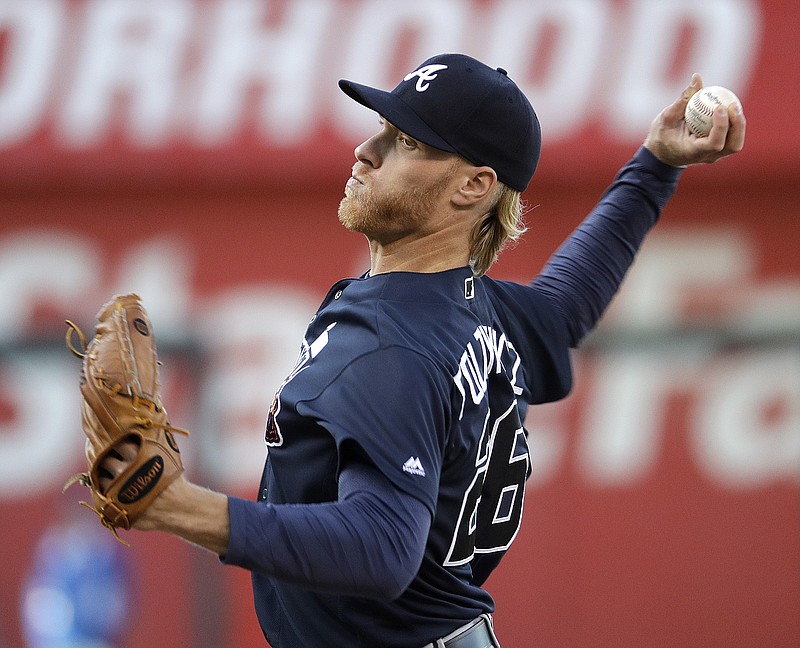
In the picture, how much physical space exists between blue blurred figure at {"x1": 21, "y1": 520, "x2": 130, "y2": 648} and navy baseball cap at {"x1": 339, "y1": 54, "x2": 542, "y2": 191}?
3780 millimetres

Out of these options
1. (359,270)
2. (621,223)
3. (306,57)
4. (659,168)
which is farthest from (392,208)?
(306,57)

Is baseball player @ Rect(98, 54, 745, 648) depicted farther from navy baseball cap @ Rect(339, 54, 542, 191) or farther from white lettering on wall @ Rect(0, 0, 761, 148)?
white lettering on wall @ Rect(0, 0, 761, 148)

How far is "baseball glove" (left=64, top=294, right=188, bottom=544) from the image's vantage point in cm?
181

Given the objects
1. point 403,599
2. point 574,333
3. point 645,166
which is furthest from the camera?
point 645,166

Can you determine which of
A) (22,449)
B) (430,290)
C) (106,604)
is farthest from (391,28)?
(430,290)

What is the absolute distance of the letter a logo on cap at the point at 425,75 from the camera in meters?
A: 2.29

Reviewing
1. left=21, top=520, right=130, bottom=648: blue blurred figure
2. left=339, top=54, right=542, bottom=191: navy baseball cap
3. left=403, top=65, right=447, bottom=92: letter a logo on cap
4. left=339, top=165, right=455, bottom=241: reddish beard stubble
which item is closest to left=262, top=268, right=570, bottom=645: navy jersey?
left=339, top=165, right=455, bottom=241: reddish beard stubble

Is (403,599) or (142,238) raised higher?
(142,238)

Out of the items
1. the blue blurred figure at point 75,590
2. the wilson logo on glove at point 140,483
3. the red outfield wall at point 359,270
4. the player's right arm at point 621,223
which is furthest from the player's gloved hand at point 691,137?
the blue blurred figure at point 75,590

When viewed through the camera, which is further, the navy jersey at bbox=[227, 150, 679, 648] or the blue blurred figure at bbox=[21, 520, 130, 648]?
the blue blurred figure at bbox=[21, 520, 130, 648]

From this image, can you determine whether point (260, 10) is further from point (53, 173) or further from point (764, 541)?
point (764, 541)

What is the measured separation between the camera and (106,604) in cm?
552

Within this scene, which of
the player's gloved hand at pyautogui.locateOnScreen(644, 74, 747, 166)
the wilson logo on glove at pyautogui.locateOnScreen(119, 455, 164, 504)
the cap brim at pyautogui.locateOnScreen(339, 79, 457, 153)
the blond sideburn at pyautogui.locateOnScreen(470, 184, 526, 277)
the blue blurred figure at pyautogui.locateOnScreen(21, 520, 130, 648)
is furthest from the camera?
the blue blurred figure at pyautogui.locateOnScreen(21, 520, 130, 648)

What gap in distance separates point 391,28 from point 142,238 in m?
1.61
